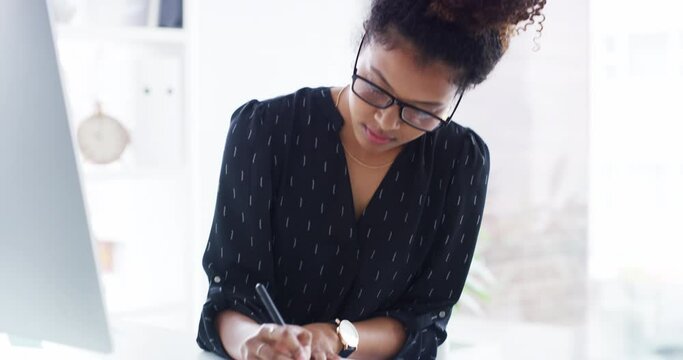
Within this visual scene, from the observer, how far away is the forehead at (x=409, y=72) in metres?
1.09

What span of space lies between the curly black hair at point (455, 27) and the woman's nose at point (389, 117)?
2.7 inches

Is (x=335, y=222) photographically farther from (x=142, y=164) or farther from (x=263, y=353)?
(x=142, y=164)

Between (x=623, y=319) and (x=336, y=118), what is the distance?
168 centimetres

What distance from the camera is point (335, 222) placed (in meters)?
1.27

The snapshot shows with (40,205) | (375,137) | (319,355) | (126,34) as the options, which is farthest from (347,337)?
(126,34)

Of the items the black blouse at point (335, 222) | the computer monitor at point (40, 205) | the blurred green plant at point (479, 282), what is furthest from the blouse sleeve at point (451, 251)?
the blurred green plant at point (479, 282)

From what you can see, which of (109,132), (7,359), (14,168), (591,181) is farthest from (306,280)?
(591,181)

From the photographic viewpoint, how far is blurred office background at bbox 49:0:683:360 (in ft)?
8.32

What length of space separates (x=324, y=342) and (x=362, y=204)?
0.29 m

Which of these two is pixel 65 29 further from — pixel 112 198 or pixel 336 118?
pixel 336 118

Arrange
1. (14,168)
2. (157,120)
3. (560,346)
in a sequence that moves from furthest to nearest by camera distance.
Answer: (560,346) → (157,120) → (14,168)

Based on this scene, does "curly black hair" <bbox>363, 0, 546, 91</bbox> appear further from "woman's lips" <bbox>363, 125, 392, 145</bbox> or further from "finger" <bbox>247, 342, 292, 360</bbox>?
"finger" <bbox>247, 342, 292, 360</bbox>

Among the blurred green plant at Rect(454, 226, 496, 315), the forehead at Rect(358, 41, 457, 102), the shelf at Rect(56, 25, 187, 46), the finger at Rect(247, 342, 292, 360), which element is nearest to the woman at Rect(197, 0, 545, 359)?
the forehead at Rect(358, 41, 457, 102)

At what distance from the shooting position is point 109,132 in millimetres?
2506
